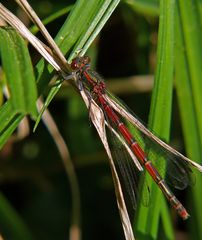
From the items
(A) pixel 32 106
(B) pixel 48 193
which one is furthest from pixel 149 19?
(A) pixel 32 106

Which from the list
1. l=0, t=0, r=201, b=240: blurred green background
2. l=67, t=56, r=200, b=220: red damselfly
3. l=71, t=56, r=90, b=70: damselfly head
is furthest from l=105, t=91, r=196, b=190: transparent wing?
l=0, t=0, r=201, b=240: blurred green background

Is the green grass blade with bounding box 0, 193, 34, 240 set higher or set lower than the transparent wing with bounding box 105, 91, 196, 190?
higher

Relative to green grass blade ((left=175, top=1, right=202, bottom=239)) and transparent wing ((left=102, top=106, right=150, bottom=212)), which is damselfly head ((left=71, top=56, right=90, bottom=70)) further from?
green grass blade ((left=175, top=1, right=202, bottom=239))

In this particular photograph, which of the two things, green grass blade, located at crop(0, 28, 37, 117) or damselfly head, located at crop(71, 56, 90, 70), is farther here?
damselfly head, located at crop(71, 56, 90, 70)

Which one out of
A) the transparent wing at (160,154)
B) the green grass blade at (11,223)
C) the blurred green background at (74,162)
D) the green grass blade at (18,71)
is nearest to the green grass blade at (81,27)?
the green grass blade at (18,71)

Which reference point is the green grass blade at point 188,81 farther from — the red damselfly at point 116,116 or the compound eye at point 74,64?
the compound eye at point 74,64

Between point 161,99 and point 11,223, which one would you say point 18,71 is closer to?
point 161,99

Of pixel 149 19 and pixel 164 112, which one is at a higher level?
pixel 149 19

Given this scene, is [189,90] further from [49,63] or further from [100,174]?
[100,174]
